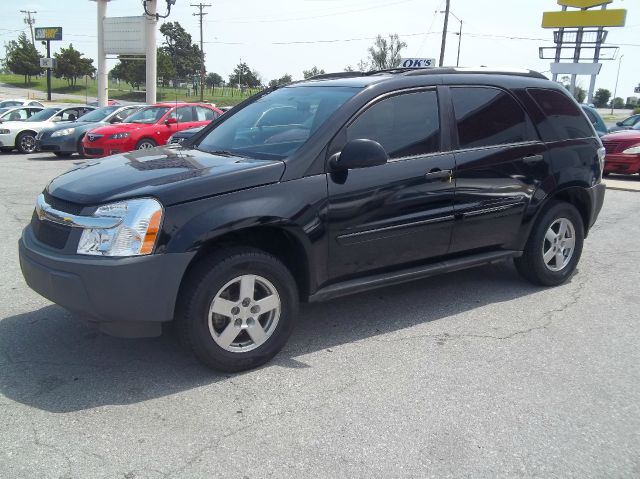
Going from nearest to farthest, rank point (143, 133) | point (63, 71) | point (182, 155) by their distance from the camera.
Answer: point (182, 155) < point (143, 133) < point (63, 71)

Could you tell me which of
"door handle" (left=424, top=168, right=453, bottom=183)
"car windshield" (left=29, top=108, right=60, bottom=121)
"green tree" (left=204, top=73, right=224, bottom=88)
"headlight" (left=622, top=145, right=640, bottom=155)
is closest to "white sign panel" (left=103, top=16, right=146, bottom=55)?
"car windshield" (left=29, top=108, right=60, bottom=121)

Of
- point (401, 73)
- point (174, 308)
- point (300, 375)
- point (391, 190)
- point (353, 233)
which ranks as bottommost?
point (300, 375)

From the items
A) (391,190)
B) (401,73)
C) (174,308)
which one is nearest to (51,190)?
(174,308)

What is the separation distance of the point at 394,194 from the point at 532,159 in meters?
1.56

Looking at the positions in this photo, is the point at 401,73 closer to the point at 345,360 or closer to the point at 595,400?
the point at 345,360

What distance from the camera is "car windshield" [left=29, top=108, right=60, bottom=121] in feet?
59.7

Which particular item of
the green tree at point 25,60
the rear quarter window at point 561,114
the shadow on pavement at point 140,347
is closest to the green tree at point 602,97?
the green tree at point 25,60

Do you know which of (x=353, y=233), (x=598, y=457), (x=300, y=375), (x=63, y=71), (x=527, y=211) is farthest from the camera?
(x=63, y=71)

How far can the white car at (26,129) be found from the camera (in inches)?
673

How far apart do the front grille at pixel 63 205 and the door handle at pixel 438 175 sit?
92.6 inches

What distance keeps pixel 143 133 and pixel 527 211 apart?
11500 mm

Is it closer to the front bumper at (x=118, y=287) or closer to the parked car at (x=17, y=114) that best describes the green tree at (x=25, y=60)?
the parked car at (x=17, y=114)

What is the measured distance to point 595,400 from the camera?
3.40 metres

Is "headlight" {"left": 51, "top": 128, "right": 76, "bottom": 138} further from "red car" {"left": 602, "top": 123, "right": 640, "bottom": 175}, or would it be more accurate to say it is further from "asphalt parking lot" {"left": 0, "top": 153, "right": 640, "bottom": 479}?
"red car" {"left": 602, "top": 123, "right": 640, "bottom": 175}
